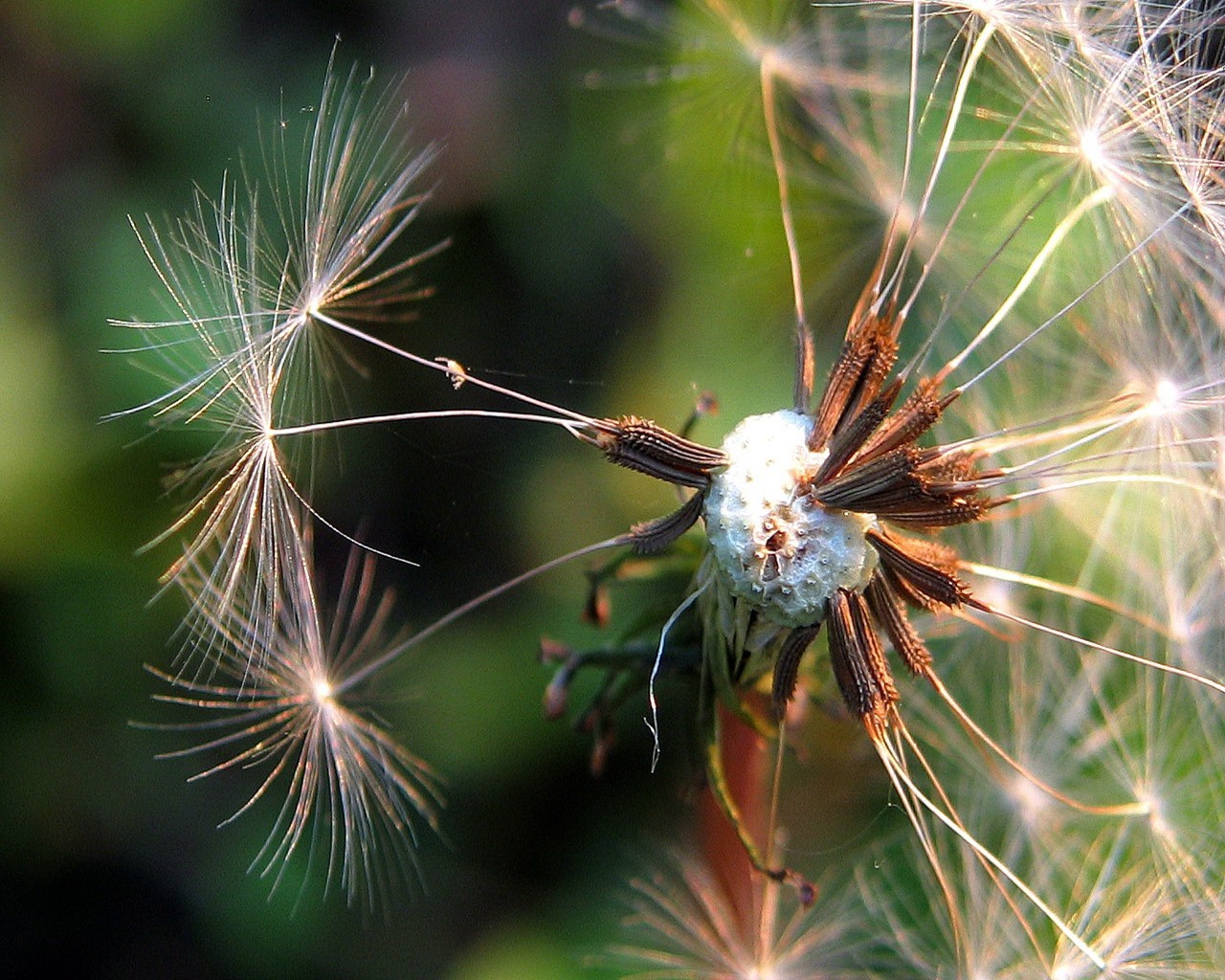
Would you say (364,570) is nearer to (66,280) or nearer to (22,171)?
(66,280)

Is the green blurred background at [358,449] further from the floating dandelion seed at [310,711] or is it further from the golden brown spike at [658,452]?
the golden brown spike at [658,452]

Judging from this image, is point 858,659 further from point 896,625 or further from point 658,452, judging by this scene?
point 658,452

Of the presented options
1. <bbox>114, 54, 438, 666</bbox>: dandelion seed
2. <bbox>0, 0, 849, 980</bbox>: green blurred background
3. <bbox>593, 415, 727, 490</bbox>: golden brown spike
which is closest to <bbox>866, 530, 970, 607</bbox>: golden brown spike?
<bbox>593, 415, 727, 490</bbox>: golden brown spike

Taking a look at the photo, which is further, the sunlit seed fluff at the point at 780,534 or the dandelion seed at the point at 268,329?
the dandelion seed at the point at 268,329

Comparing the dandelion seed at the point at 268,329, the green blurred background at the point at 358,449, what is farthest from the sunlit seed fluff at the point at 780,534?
the green blurred background at the point at 358,449

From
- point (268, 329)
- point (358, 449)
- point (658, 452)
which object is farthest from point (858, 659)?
point (358, 449)

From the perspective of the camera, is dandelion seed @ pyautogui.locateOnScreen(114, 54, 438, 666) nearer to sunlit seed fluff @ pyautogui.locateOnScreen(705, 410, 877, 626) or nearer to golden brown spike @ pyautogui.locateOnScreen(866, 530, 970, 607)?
sunlit seed fluff @ pyautogui.locateOnScreen(705, 410, 877, 626)
